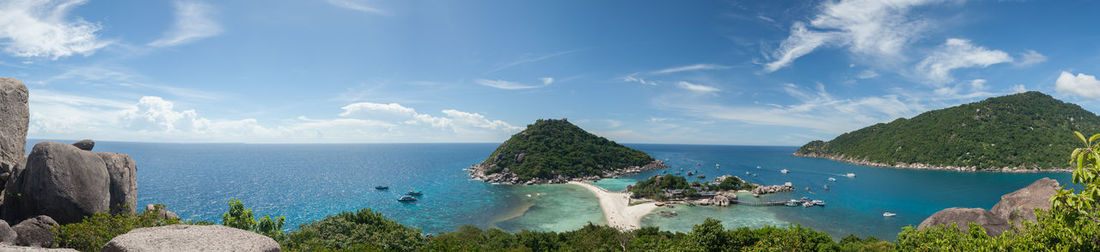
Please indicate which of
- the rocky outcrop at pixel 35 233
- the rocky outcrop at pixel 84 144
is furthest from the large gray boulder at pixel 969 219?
the rocky outcrop at pixel 84 144

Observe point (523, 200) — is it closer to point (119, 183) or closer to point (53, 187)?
point (119, 183)

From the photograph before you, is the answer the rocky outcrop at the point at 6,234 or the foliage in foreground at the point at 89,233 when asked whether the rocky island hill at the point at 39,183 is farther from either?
the foliage in foreground at the point at 89,233

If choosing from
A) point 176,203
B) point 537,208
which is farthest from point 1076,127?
point 176,203

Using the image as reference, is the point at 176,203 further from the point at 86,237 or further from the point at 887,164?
the point at 887,164

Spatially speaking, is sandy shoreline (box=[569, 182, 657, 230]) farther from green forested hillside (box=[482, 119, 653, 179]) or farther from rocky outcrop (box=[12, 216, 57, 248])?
rocky outcrop (box=[12, 216, 57, 248])

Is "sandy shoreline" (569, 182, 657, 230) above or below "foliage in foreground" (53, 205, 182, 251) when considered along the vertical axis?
below

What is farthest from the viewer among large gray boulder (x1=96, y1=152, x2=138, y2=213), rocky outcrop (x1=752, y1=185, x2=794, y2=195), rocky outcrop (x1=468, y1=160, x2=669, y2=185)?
rocky outcrop (x1=468, y1=160, x2=669, y2=185)

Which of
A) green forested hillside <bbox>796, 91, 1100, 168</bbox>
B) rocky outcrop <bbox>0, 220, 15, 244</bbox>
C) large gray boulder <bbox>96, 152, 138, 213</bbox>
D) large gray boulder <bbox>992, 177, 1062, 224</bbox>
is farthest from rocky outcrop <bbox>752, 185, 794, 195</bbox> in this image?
rocky outcrop <bbox>0, 220, 15, 244</bbox>
